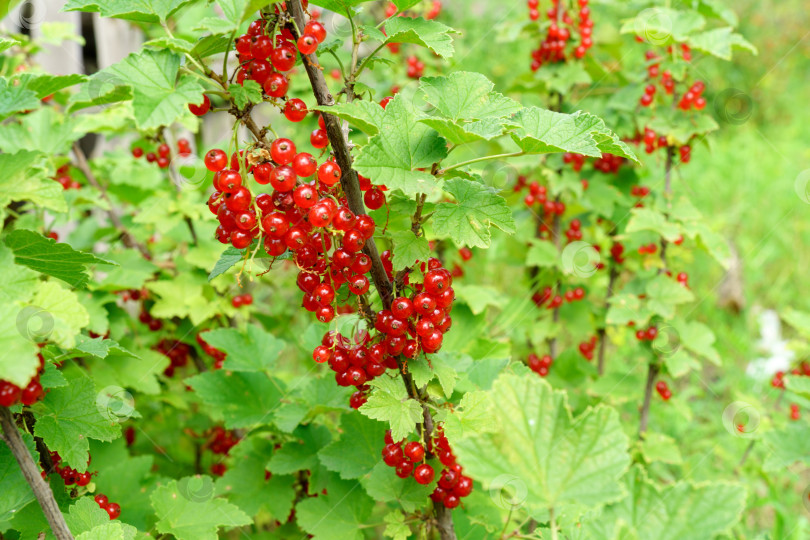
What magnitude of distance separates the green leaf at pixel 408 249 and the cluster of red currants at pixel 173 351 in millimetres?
1411

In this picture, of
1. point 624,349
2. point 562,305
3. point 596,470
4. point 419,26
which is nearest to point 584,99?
point 562,305

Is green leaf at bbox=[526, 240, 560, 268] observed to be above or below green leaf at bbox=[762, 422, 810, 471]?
above

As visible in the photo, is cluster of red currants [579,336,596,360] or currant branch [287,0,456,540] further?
cluster of red currants [579,336,596,360]

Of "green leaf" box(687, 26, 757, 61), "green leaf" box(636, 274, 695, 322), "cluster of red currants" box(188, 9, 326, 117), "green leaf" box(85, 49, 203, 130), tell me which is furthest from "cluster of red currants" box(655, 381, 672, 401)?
"green leaf" box(85, 49, 203, 130)

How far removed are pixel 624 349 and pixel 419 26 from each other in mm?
2634

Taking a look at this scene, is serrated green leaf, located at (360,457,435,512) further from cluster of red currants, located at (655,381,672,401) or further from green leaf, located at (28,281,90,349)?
cluster of red currants, located at (655,381,672,401)

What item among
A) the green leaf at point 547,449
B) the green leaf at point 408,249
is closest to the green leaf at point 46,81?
the green leaf at point 408,249

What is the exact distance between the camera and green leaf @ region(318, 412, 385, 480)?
149 centimetres

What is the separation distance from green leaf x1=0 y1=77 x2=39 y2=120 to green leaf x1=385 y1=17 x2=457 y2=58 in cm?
62

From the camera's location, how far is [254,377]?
6.20 ft

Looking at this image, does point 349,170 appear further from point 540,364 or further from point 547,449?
point 540,364

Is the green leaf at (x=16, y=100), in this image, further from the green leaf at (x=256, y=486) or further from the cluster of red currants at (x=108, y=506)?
the green leaf at (x=256, y=486)

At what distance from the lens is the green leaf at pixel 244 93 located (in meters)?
1.04

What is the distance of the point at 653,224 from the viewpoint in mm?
2146
